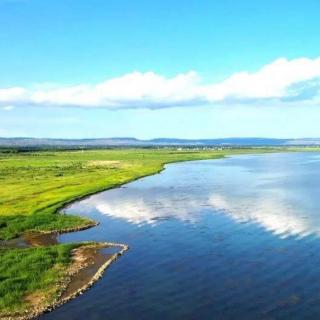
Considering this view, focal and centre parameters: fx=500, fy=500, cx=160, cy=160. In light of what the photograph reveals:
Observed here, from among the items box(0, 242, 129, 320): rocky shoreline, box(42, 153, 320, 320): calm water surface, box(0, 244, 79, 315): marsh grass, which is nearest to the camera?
box(0, 242, 129, 320): rocky shoreline

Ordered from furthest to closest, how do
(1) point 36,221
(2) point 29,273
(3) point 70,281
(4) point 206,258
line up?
(1) point 36,221
(4) point 206,258
(2) point 29,273
(3) point 70,281

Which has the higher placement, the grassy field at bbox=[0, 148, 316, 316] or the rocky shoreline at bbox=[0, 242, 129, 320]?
the grassy field at bbox=[0, 148, 316, 316]

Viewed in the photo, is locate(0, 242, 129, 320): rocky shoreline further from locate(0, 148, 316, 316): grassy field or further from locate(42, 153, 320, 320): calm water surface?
locate(0, 148, 316, 316): grassy field

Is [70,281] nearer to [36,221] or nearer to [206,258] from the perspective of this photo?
[206,258]

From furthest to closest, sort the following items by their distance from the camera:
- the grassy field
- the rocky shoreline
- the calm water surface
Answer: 1. the grassy field
2. the calm water surface
3. the rocky shoreline

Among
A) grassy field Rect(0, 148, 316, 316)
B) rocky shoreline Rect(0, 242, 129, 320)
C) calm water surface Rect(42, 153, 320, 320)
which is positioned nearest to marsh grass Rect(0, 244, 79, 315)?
grassy field Rect(0, 148, 316, 316)

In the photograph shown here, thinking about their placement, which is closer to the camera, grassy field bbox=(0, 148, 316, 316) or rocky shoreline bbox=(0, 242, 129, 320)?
rocky shoreline bbox=(0, 242, 129, 320)

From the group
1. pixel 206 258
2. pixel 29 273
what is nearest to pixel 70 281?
pixel 29 273

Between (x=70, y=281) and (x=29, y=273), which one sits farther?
(x=29, y=273)

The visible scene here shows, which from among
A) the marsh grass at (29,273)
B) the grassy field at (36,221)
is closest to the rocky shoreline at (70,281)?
the marsh grass at (29,273)
